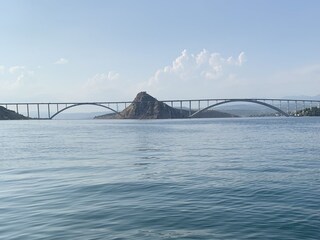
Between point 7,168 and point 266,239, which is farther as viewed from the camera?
point 7,168

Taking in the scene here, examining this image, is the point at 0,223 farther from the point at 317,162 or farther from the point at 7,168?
the point at 317,162

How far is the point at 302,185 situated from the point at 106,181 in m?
10.6

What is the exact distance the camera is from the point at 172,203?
17.1 meters

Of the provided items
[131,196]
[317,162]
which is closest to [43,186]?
[131,196]

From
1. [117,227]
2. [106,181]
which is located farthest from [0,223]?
[106,181]

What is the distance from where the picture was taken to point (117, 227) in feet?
44.5

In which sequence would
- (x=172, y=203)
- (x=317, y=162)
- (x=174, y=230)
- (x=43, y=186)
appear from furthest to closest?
1. (x=317, y=162)
2. (x=43, y=186)
3. (x=172, y=203)
4. (x=174, y=230)

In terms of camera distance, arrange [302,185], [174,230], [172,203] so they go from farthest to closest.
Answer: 1. [302,185]
2. [172,203]
3. [174,230]

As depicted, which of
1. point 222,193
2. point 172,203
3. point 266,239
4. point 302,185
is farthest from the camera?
point 302,185

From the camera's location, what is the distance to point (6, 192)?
20.6 metres

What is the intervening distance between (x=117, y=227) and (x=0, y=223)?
446 cm

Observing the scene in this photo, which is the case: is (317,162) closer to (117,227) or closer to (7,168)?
(117,227)

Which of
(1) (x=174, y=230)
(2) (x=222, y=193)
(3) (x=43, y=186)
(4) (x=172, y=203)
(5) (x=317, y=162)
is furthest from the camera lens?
(5) (x=317, y=162)

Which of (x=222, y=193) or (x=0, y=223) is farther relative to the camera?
(x=222, y=193)
